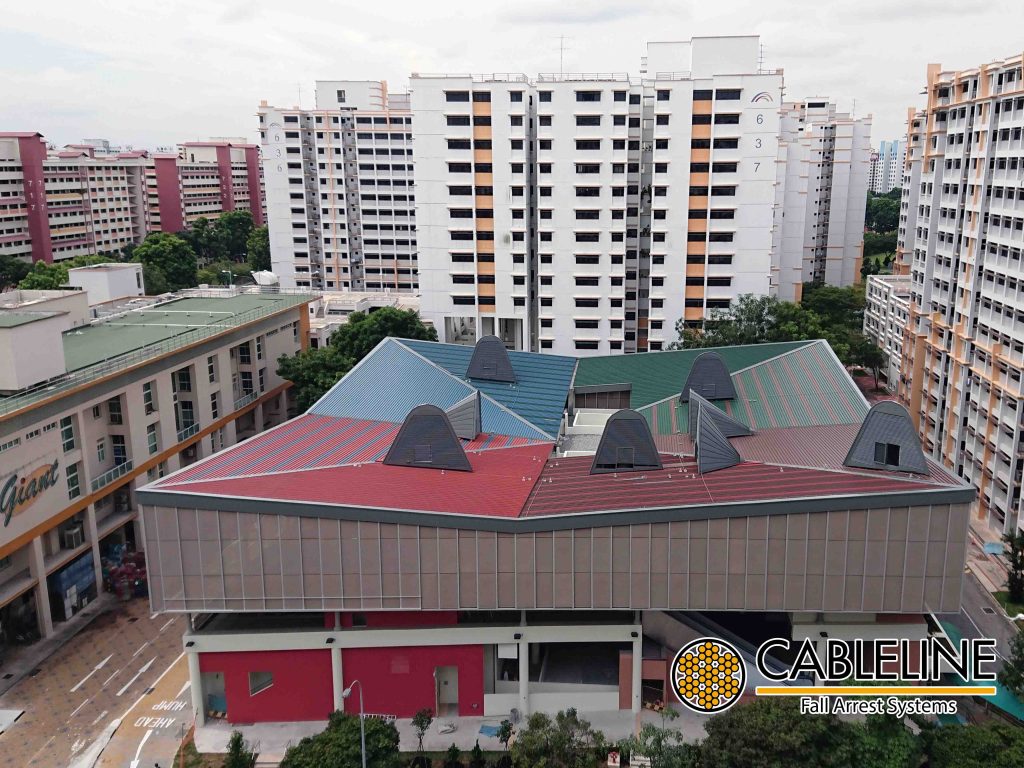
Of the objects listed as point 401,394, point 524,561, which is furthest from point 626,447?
point 401,394

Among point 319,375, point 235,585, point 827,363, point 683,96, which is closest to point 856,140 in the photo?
point 683,96

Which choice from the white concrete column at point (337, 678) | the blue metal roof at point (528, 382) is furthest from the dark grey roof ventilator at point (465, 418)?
the white concrete column at point (337, 678)

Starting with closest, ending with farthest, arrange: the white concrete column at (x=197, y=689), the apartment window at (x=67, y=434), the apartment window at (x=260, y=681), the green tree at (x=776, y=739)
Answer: the green tree at (x=776, y=739), the white concrete column at (x=197, y=689), the apartment window at (x=260, y=681), the apartment window at (x=67, y=434)

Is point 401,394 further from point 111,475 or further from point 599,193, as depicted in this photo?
point 599,193

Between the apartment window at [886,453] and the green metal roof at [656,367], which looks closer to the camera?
the apartment window at [886,453]

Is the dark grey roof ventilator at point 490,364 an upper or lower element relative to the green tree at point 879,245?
lower

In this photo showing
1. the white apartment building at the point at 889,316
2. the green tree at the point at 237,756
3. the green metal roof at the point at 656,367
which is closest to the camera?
the green tree at the point at 237,756

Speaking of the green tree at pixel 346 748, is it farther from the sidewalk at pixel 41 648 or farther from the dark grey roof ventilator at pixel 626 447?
the sidewalk at pixel 41 648
